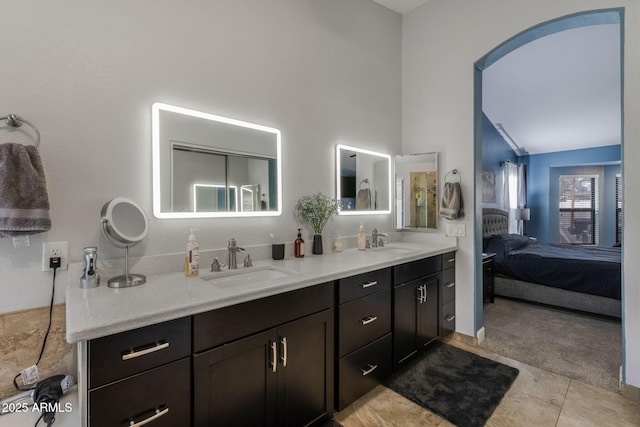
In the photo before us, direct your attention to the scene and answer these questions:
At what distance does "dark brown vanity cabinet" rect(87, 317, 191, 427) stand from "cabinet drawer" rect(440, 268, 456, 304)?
6.77 ft

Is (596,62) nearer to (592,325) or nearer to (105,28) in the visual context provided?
(592,325)

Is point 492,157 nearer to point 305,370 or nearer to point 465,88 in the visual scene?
point 465,88

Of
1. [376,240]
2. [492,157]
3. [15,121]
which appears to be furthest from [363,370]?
[492,157]

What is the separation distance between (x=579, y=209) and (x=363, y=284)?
24.3ft

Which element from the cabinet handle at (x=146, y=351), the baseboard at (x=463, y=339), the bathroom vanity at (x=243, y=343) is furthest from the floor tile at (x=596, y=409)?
the cabinet handle at (x=146, y=351)

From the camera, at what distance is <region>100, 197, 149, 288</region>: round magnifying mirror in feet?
4.29

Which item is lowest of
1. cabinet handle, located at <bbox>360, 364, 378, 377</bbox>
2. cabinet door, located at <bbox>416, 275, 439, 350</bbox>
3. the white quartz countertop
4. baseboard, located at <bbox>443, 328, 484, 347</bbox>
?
baseboard, located at <bbox>443, 328, 484, 347</bbox>

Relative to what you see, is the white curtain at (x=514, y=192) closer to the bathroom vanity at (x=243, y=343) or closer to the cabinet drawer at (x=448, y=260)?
the cabinet drawer at (x=448, y=260)

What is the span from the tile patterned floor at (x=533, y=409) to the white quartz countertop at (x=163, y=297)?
818 mm

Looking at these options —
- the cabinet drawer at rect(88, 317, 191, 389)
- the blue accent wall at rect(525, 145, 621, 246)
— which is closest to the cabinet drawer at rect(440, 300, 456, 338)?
the cabinet drawer at rect(88, 317, 191, 389)

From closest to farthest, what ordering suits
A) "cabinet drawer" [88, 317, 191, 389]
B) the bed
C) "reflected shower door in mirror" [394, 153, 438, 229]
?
"cabinet drawer" [88, 317, 191, 389]
"reflected shower door in mirror" [394, 153, 438, 229]
the bed

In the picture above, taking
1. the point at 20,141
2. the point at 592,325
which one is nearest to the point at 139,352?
the point at 20,141

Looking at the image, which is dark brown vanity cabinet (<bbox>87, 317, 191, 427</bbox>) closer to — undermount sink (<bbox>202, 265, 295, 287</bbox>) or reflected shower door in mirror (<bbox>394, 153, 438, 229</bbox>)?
undermount sink (<bbox>202, 265, 295, 287</bbox>)

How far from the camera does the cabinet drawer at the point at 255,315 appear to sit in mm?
1108
